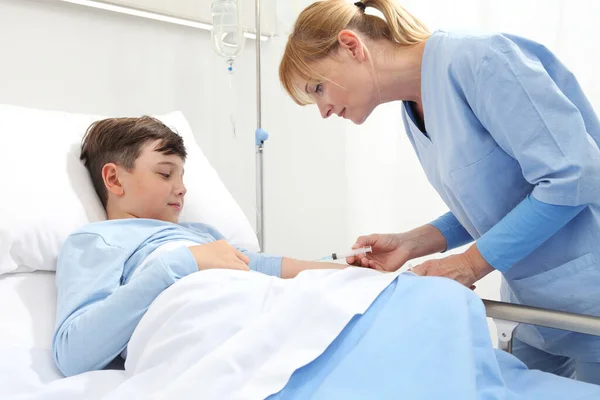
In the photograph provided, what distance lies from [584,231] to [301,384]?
68 cm

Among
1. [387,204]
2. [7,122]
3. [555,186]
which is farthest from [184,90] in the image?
[555,186]

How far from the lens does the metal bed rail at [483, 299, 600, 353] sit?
3.20 feet

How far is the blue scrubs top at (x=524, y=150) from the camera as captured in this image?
3.45 feet

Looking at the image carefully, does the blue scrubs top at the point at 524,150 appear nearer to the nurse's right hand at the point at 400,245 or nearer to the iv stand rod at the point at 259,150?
the nurse's right hand at the point at 400,245

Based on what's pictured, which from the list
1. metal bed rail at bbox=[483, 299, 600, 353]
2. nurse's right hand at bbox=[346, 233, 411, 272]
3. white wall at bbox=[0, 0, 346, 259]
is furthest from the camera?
white wall at bbox=[0, 0, 346, 259]

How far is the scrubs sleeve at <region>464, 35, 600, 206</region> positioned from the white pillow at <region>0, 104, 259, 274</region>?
36.7 inches

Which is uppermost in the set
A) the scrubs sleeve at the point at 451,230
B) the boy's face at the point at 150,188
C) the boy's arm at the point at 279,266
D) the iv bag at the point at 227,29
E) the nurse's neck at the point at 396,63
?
the iv bag at the point at 227,29

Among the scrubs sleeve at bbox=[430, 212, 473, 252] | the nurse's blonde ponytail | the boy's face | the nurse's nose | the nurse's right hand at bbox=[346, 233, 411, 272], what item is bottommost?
the nurse's right hand at bbox=[346, 233, 411, 272]

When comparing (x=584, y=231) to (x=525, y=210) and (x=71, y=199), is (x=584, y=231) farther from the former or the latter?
(x=71, y=199)

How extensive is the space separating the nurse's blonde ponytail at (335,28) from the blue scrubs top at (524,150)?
0.10 m

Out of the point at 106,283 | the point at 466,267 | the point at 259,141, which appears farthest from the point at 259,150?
the point at 466,267

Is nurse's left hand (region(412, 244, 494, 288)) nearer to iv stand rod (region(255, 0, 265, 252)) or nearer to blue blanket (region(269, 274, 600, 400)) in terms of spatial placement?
blue blanket (region(269, 274, 600, 400))

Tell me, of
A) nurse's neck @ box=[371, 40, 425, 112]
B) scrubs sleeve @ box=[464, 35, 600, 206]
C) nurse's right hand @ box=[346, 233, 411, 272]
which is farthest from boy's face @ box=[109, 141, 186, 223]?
scrubs sleeve @ box=[464, 35, 600, 206]

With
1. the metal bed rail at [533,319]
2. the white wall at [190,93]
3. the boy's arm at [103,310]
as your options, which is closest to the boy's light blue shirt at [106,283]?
the boy's arm at [103,310]
